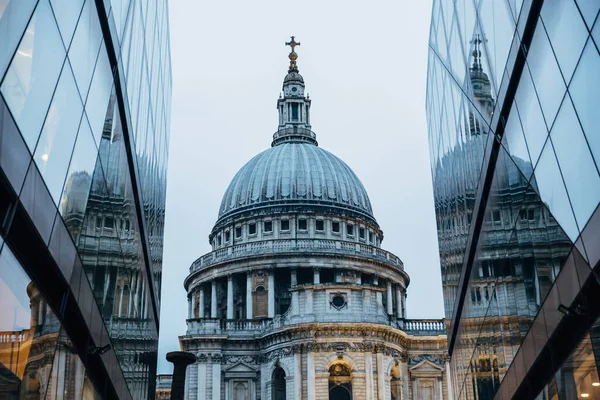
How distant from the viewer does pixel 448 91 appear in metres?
32.2

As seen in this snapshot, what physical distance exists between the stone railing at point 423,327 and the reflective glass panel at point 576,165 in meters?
61.9

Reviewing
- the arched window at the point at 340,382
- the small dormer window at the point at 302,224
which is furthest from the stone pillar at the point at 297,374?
the small dormer window at the point at 302,224

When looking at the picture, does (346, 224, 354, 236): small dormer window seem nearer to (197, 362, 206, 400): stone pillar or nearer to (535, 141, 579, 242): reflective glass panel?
(197, 362, 206, 400): stone pillar

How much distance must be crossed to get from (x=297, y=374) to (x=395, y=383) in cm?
903

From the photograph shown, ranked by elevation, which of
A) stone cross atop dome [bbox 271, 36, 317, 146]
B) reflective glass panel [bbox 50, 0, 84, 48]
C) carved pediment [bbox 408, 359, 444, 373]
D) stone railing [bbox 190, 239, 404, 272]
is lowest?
reflective glass panel [bbox 50, 0, 84, 48]

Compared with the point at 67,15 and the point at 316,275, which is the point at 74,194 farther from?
the point at 316,275

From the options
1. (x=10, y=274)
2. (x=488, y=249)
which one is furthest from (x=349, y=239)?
(x=10, y=274)

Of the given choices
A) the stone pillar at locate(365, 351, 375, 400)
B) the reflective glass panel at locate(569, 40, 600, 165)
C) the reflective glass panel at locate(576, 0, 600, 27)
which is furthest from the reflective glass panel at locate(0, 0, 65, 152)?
the stone pillar at locate(365, 351, 375, 400)

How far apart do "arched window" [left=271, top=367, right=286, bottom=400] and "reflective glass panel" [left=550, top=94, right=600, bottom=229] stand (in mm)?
A: 58419

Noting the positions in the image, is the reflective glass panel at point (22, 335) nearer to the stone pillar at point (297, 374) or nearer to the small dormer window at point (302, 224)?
the stone pillar at point (297, 374)

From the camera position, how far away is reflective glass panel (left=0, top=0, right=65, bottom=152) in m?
13.0

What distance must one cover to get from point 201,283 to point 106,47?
231 feet

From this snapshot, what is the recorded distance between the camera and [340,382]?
7006 cm

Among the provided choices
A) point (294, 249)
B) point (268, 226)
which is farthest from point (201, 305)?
point (294, 249)
